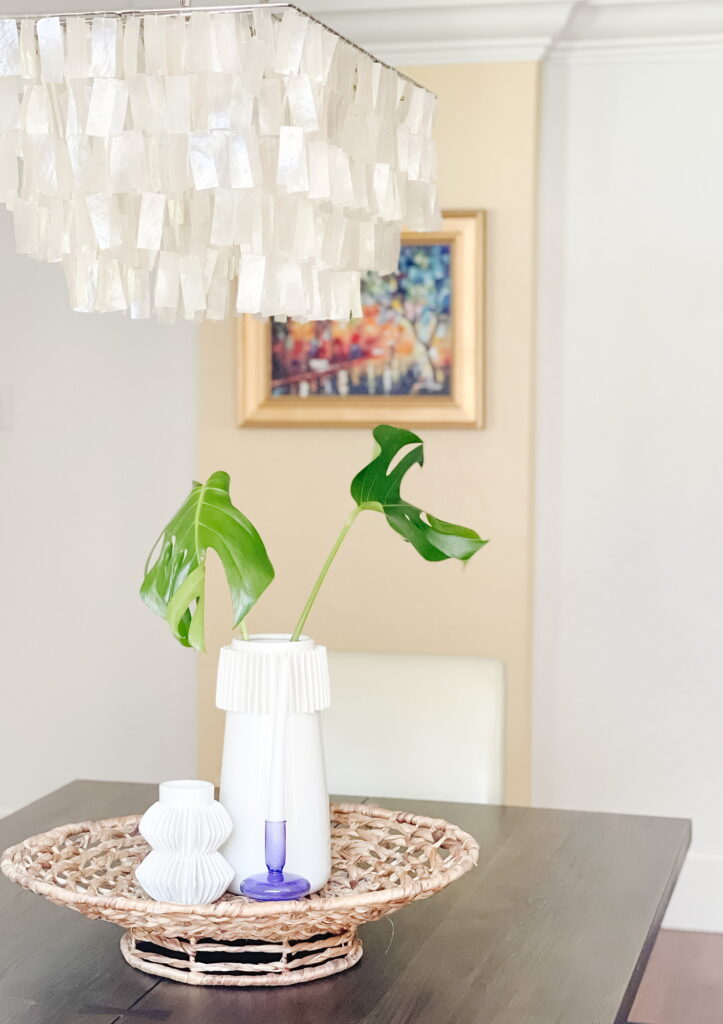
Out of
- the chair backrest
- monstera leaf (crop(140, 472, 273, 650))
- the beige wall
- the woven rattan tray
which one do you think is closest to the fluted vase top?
monstera leaf (crop(140, 472, 273, 650))

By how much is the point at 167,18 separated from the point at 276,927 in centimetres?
97

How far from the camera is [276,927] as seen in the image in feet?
4.62

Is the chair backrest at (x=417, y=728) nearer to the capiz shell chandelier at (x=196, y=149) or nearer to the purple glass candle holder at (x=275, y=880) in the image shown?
the purple glass candle holder at (x=275, y=880)

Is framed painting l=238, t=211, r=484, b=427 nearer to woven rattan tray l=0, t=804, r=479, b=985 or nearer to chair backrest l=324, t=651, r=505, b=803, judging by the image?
chair backrest l=324, t=651, r=505, b=803

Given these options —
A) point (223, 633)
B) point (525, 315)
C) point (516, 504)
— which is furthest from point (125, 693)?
point (525, 315)

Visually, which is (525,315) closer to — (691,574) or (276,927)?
(691,574)

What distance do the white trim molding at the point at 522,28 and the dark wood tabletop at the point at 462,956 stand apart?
2.10m

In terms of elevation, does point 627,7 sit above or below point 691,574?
above

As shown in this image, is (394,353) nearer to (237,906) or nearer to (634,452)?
(634,452)

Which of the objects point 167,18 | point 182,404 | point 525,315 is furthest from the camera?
point 182,404

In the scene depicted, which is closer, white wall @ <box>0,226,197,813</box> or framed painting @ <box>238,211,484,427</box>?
framed painting @ <box>238,211,484,427</box>

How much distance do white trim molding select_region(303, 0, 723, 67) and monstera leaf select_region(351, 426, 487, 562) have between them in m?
1.96

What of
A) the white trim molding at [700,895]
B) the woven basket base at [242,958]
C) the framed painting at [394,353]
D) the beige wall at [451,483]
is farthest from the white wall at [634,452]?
the woven basket base at [242,958]

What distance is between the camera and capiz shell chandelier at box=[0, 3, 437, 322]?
1.36m
